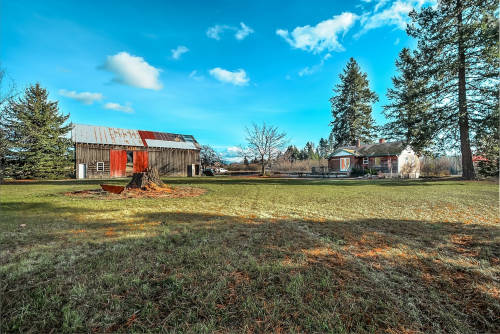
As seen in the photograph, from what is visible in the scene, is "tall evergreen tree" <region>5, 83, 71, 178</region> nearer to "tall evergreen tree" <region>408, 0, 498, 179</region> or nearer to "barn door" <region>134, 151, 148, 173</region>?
"barn door" <region>134, 151, 148, 173</region>

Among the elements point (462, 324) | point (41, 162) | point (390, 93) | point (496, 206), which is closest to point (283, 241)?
point (462, 324)

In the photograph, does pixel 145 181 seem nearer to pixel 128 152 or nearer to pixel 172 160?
pixel 128 152

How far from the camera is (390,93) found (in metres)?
25.4

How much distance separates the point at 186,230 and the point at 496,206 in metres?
8.08

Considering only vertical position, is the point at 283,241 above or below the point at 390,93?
below

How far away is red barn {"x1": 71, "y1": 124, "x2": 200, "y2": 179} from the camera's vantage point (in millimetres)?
23547

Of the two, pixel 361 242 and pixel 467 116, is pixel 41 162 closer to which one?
pixel 361 242

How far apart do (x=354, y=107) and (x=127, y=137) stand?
111ft

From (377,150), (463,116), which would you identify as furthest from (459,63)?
(377,150)

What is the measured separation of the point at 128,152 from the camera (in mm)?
25516

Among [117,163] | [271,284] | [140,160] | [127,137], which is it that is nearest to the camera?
[271,284]

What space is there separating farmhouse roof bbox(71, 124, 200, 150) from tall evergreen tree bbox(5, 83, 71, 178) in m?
1.76

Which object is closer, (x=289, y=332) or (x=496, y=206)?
(x=289, y=332)

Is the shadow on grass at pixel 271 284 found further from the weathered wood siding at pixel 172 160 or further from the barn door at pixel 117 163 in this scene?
the weathered wood siding at pixel 172 160
